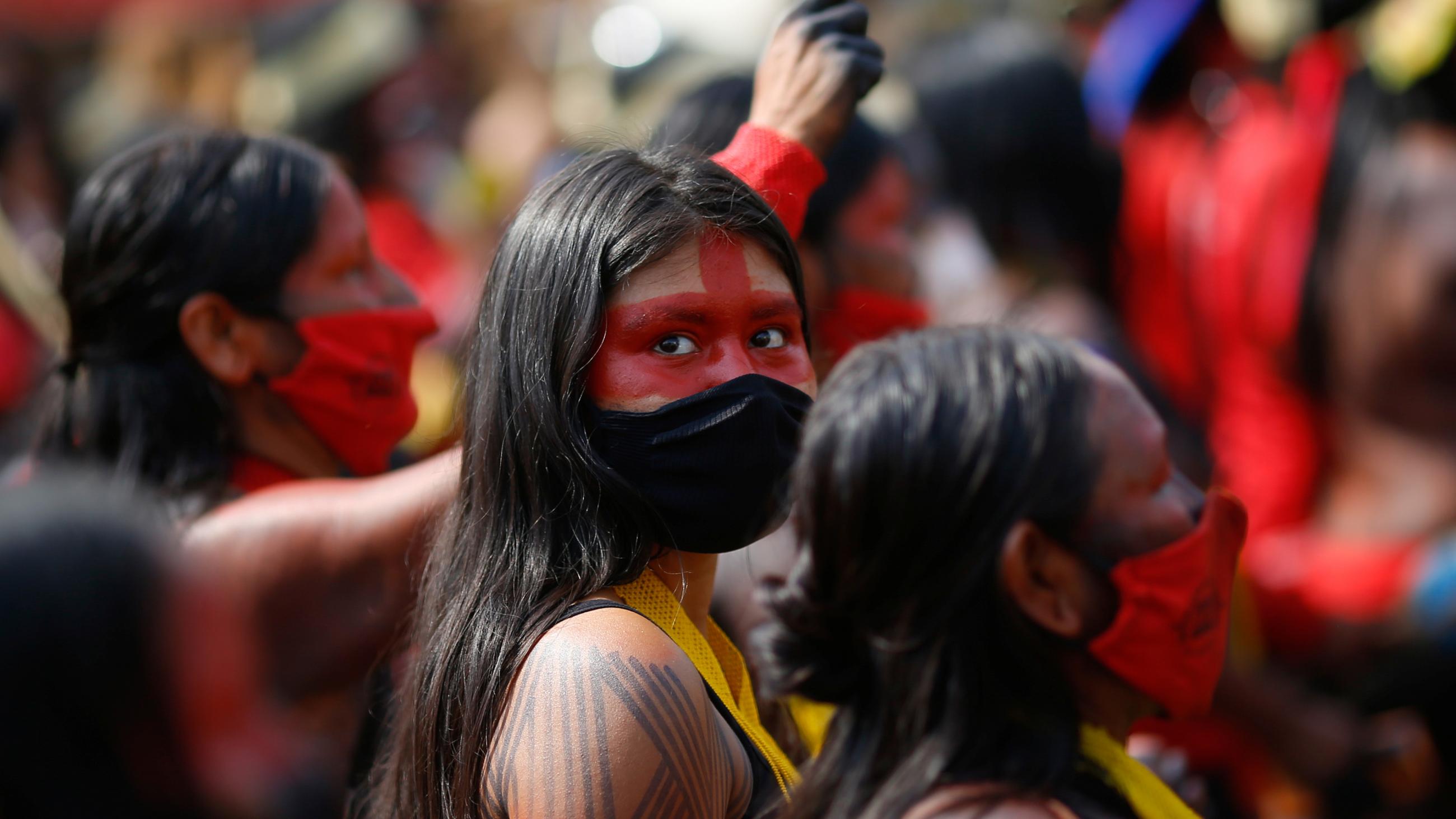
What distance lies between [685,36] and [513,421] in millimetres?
5227

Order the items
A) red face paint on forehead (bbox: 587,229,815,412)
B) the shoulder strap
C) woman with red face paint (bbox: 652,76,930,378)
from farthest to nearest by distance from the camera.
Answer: woman with red face paint (bbox: 652,76,930,378), red face paint on forehead (bbox: 587,229,815,412), the shoulder strap

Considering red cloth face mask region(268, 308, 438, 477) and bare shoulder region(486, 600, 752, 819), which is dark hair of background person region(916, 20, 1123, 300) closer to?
red cloth face mask region(268, 308, 438, 477)

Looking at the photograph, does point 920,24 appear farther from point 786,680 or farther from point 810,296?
point 786,680

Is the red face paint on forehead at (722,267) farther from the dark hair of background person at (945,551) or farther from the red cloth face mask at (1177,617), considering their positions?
the red cloth face mask at (1177,617)

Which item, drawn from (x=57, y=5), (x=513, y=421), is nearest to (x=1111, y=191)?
(x=513, y=421)

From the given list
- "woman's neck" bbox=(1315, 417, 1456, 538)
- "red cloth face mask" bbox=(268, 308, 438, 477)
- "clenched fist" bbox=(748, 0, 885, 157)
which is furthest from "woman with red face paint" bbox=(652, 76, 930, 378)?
"woman's neck" bbox=(1315, 417, 1456, 538)

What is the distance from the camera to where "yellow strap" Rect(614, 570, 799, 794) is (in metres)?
2.07

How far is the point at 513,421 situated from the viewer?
2.10 meters

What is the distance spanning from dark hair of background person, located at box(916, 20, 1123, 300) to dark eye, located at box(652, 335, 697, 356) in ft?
8.02

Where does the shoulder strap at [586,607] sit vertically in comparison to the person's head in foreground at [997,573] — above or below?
below

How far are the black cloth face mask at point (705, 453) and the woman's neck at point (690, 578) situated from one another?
0.22ft

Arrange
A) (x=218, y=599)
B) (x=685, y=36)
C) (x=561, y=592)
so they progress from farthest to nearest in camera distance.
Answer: (x=685, y=36) < (x=561, y=592) < (x=218, y=599)

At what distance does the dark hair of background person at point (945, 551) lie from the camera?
67.0 inches

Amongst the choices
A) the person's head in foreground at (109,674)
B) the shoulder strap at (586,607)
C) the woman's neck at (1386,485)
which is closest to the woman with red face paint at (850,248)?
the shoulder strap at (586,607)
